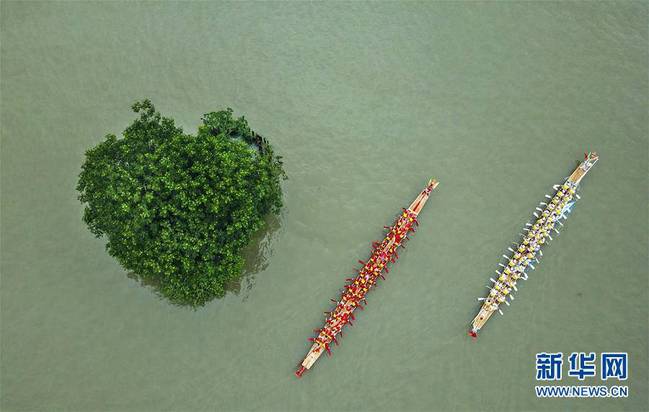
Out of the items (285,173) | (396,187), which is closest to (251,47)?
(285,173)

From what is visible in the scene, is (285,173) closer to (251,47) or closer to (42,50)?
(251,47)
